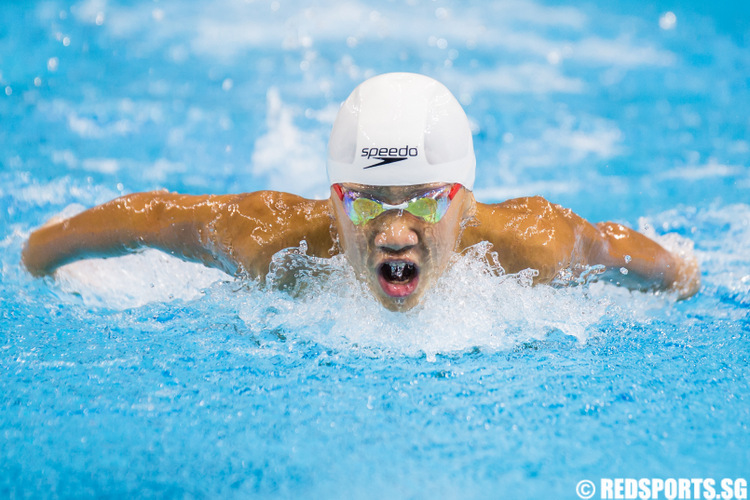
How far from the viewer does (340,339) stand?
7.08 ft

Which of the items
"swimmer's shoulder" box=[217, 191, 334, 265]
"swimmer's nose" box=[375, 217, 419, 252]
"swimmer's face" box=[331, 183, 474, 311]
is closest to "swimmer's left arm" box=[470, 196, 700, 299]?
"swimmer's face" box=[331, 183, 474, 311]

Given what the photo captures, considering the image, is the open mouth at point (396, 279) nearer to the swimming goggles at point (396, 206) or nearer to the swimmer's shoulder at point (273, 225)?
the swimming goggles at point (396, 206)

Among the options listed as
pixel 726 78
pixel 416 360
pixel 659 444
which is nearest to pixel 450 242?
pixel 416 360

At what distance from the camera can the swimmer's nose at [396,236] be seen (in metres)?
1.87

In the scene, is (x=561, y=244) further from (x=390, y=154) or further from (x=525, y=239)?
(x=390, y=154)

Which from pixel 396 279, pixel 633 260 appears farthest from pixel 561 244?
pixel 396 279

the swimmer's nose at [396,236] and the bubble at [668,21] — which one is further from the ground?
the bubble at [668,21]

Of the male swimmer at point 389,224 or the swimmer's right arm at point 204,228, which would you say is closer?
the male swimmer at point 389,224

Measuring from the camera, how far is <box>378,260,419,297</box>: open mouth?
196 centimetres

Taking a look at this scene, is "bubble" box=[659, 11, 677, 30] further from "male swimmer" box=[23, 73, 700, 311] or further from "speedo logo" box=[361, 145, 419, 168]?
"speedo logo" box=[361, 145, 419, 168]

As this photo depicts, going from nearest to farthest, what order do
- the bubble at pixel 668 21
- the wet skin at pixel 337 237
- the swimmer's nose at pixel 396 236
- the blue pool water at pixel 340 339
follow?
the blue pool water at pixel 340 339 → the swimmer's nose at pixel 396 236 → the wet skin at pixel 337 237 → the bubble at pixel 668 21

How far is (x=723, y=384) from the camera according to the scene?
1961 millimetres

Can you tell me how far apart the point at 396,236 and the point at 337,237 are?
1.30ft

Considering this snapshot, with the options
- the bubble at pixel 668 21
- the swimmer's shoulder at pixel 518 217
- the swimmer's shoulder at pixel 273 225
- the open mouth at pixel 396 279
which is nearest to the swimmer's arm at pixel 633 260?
the swimmer's shoulder at pixel 518 217
